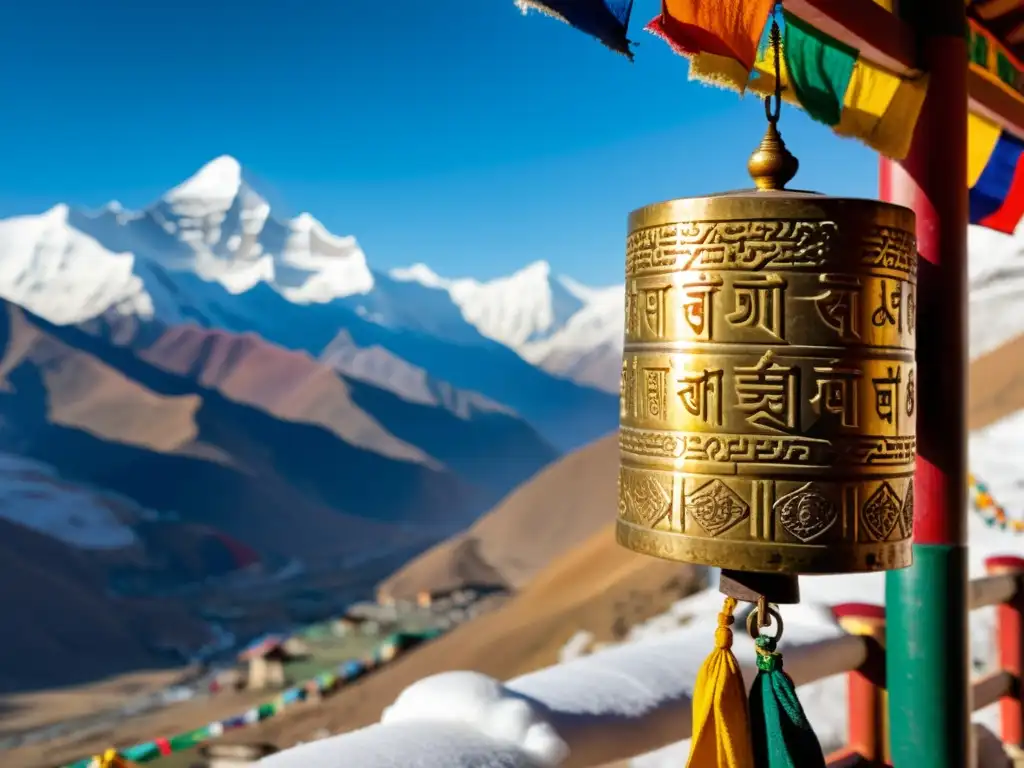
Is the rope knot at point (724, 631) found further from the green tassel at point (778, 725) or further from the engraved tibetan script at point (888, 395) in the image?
the engraved tibetan script at point (888, 395)

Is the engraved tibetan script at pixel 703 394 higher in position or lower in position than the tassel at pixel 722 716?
higher

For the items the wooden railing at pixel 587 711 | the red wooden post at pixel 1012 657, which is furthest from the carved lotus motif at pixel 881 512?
the red wooden post at pixel 1012 657

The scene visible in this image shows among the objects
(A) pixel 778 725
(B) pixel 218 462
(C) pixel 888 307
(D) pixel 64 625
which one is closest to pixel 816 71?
(C) pixel 888 307

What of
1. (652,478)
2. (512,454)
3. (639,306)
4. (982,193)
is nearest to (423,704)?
(652,478)

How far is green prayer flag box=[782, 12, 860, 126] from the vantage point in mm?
1965

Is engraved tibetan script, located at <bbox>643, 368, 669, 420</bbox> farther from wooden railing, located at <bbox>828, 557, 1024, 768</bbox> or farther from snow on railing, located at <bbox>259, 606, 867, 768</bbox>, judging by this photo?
wooden railing, located at <bbox>828, 557, 1024, 768</bbox>

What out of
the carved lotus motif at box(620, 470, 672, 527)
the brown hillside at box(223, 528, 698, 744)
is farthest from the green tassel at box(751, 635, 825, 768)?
the brown hillside at box(223, 528, 698, 744)

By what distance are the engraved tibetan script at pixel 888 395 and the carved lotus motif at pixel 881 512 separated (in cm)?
9

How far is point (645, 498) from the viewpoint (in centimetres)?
128

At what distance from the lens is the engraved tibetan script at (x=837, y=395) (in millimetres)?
1177

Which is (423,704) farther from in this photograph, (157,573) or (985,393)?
(157,573)

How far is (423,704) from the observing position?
5.16 ft

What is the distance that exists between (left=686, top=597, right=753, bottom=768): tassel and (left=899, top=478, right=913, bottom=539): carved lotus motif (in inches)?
10.1

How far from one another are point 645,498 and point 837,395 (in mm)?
296
